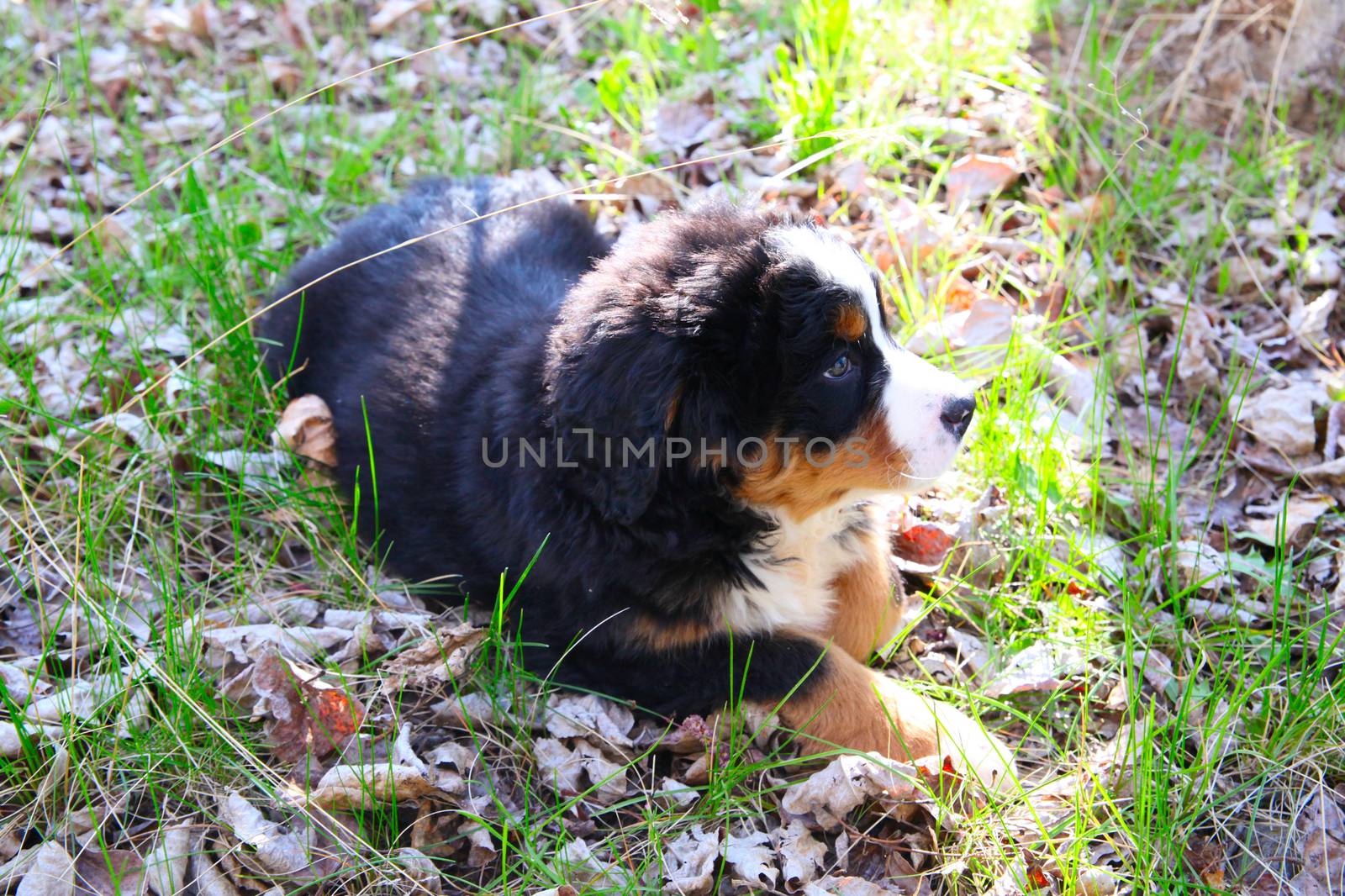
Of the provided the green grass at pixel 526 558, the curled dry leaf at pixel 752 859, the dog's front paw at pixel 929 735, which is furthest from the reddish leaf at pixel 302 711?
the dog's front paw at pixel 929 735

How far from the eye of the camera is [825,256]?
255cm

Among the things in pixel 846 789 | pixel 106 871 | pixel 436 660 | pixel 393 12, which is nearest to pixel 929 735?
pixel 846 789

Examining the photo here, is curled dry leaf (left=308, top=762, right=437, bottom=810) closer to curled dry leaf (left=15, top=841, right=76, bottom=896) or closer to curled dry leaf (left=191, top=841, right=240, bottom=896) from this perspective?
curled dry leaf (left=191, top=841, right=240, bottom=896)

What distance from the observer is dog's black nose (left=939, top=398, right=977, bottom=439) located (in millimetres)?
2590

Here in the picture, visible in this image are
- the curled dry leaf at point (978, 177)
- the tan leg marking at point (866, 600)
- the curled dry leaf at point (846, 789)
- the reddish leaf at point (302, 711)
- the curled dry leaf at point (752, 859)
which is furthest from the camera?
the curled dry leaf at point (978, 177)

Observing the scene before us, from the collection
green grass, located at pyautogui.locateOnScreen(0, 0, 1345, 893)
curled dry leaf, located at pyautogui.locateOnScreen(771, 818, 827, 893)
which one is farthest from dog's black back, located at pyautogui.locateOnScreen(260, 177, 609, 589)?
curled dry leaf, located at pyautogui.locateOnScreen(771, 818, 827, 893)

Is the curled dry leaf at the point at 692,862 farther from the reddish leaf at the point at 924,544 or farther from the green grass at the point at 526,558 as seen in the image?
the reddish leaf at the point at 924,544

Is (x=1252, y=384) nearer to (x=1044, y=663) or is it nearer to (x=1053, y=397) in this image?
(x=1053, y=397)

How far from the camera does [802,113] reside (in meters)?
4.40

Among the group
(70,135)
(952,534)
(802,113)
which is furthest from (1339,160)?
(70,135)

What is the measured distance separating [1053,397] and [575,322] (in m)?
1.94

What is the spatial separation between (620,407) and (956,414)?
0.84m

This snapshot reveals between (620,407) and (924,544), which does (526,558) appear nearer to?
(620,407)

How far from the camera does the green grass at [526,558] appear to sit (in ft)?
8.16
